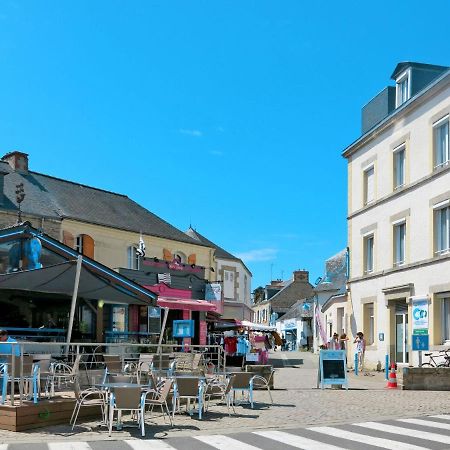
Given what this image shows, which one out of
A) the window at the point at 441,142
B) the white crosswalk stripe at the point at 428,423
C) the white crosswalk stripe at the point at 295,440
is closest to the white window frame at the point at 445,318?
the window at the point at 441,142

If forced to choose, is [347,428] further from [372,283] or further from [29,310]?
[372,283]

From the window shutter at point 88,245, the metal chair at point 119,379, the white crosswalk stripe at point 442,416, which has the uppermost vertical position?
the window shutter at point 88,245

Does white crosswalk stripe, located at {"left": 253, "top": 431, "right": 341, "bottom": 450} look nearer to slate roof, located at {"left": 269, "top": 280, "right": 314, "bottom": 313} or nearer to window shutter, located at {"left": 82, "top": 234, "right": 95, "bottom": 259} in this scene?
window shutter, located at {"left": 82, "top": 234, "right": 95, "bottom": 259}

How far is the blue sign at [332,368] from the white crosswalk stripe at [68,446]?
9824mm

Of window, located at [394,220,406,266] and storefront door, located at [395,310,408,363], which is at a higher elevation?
window, located at [394,220,406,266]

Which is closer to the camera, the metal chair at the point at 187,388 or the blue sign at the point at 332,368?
the metal chair at the point at 187,388

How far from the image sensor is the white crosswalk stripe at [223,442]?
9078 millimetres

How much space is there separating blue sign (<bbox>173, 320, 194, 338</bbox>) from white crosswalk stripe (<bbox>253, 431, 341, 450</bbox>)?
13.9 metres

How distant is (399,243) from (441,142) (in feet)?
14.7

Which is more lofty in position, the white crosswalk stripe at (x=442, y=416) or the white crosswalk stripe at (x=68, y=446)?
the white crosswalk stripe at (x=68, y=446)

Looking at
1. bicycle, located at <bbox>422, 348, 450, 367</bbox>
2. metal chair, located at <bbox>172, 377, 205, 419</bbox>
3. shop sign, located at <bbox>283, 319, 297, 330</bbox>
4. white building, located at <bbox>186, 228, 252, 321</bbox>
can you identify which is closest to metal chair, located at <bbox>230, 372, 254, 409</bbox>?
metal chair, located at <bbox>172, 377, 205, 419</bbox>

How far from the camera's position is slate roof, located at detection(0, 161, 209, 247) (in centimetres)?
3216

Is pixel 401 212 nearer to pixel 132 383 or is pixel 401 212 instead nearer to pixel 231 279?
pixel 132 383

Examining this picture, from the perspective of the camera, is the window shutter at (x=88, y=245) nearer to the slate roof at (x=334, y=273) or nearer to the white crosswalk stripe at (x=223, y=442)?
the slate roof at (x=334, y=273)
